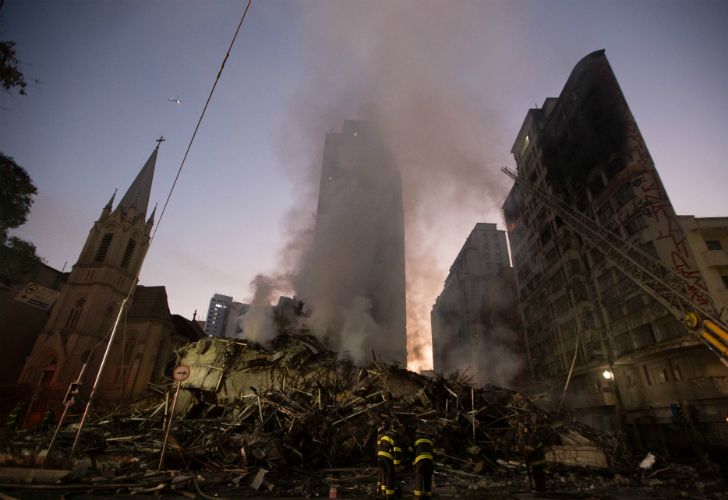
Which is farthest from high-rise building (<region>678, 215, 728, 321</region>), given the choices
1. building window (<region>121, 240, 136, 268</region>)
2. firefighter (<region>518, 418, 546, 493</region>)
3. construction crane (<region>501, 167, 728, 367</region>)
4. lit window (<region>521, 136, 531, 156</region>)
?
building window (<region>121, 240, 136, 268</region>)

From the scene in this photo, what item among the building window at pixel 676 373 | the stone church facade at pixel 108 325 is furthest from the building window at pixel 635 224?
the stone church facade at pixel 108 325

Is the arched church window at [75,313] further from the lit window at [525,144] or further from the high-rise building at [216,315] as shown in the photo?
the high-rise building at [216,315]

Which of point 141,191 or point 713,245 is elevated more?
point 141,191

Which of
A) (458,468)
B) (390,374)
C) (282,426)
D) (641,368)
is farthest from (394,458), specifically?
(641,368)

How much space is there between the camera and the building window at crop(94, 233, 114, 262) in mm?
36844

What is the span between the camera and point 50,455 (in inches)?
360

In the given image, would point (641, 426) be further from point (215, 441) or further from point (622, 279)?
point (215, 441)

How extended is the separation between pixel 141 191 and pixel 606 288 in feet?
175

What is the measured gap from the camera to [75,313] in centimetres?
3359

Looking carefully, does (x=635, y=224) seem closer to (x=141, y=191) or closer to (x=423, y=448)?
(x=423, y=448)

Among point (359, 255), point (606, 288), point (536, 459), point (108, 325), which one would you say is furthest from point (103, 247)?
point (606, 288)

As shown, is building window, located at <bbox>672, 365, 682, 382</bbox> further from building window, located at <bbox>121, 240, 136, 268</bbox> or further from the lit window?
building window, located at <bbox>121, 240, 136, 268</bbox>

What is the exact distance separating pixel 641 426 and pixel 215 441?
96.3ft

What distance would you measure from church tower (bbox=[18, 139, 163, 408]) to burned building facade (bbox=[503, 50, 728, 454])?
128 feet
